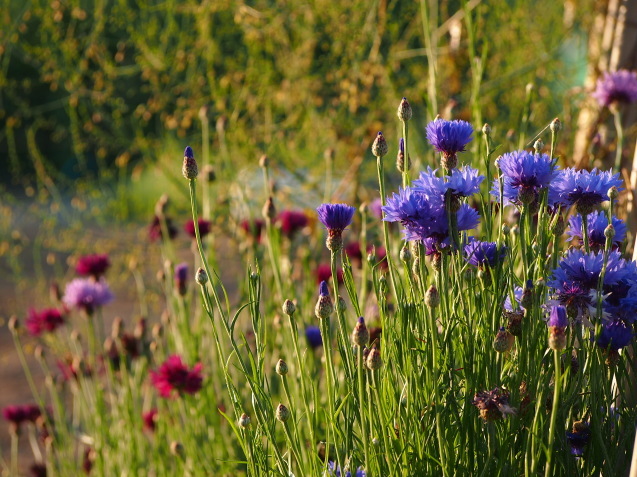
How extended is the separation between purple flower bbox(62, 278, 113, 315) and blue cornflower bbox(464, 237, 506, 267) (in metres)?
1.00

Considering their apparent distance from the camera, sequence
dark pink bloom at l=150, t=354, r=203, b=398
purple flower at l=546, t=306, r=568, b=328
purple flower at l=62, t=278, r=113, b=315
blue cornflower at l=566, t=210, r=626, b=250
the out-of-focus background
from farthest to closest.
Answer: the out-of-focus background, purple flower at l=62, t=278, r=113, b=315, dark pink bloom at l=150, t=354, r=203, b=398, blue cornflower at l=566, t=210, r=626, b=250, purple flower at l=546, t=306, r=568, b=328

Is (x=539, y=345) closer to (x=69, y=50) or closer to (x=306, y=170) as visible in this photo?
(x=69, y=50)

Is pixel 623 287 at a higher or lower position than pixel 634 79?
lower

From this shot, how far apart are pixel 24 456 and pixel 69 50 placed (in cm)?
129

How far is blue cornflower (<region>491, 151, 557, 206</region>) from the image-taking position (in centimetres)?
84

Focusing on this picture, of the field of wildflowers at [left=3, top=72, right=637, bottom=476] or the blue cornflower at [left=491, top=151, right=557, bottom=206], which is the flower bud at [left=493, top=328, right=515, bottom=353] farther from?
the blue cornflower at [left=491, top=151, right=557, bottom=206]

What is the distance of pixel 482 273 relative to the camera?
92 cm

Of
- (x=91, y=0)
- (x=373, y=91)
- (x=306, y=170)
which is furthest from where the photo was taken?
(x=91, y=0)

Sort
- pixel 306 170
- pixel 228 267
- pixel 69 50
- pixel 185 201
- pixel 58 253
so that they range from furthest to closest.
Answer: pixel 58 253 → pixel 228 267 → pixel 306 170 → pixel 185 201 → pixel 69 50

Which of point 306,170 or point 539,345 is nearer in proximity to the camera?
point 539,345

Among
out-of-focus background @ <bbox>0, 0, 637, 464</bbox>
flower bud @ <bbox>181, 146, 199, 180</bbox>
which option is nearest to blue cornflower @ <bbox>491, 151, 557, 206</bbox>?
flower bud @ <bbox>181, 146, 199, 180</bbox>

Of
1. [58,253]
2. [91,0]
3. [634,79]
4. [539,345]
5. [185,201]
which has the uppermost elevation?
[91,0]

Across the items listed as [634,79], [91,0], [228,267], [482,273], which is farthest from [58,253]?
[482,273]

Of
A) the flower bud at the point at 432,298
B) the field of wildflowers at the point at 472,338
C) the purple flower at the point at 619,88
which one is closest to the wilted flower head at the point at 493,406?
the field of wildflowers at the point at 472,338
